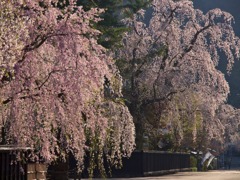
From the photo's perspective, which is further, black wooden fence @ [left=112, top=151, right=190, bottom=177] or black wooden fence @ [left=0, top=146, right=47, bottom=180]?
black wooden fence @ [left=112, top=151, right=190, bottom=177]

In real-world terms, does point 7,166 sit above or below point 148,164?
below

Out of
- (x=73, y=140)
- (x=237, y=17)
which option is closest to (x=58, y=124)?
(x=73, y=140)

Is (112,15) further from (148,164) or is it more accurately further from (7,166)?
(7,166)

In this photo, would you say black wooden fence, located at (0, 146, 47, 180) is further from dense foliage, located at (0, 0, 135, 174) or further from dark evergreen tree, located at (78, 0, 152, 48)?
dark evergreen tree, located at (78, 0, 152, 48)

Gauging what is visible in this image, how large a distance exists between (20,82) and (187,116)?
2016 centimetres

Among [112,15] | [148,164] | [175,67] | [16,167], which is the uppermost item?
[112,15]

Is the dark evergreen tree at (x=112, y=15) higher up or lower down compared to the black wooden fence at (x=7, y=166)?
higher up

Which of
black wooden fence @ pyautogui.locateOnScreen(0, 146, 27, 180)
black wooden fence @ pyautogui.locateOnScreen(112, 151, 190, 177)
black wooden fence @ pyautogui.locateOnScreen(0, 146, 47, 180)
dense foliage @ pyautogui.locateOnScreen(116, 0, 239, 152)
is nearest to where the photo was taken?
black wooden fence @ pyautogui.locateOnScreen(0, 146, 47, 180)

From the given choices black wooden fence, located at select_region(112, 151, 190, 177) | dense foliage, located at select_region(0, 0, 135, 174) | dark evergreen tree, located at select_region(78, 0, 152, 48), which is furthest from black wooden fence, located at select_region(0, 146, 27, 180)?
black wooden fence, located at select_region(112, 151, 190, 177)

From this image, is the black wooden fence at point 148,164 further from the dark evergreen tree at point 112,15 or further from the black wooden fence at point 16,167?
the black wooden fence at point 16,167

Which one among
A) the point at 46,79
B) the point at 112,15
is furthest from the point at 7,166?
the point at 112,15

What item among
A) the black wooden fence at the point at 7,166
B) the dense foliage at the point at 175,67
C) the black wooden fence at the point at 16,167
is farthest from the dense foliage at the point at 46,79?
the dense foliage at the point at 175,67

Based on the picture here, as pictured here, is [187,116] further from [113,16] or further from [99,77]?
[99,77]

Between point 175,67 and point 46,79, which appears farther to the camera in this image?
point 175,67
